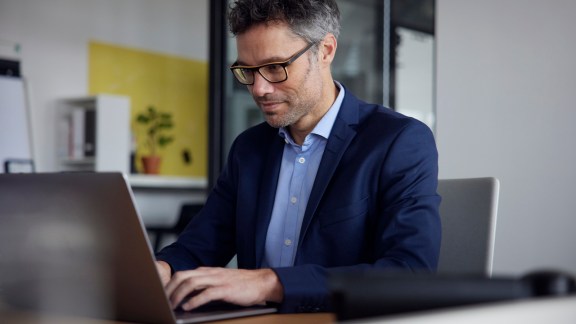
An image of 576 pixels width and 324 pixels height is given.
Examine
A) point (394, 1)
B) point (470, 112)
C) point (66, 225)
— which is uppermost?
point (394, 1)

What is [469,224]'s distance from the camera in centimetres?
148

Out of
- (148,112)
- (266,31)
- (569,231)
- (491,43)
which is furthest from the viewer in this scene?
(148,112)

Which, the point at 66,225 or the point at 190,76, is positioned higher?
the point at 190,76

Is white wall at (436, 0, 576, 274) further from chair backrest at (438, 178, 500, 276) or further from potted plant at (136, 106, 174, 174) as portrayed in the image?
potted plant at (136, 106, 174, 174)

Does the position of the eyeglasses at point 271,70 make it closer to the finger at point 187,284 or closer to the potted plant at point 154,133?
the finger at point 187,284

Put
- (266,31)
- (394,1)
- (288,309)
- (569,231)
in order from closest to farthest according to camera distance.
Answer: (288,309) < (266,31) < (569,231) < (394,1)

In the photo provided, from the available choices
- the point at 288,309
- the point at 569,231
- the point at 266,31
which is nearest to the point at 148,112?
the point at 569,231

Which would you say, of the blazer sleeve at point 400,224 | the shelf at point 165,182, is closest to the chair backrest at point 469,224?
the blazer sleeve at point 400,224

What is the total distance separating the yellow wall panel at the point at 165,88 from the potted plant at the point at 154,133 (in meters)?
0.06

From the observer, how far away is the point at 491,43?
10.4 ft

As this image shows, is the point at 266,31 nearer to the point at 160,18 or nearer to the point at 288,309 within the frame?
the point at 288,309

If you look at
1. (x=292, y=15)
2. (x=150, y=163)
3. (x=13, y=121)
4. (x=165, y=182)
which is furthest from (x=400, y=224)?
(x=150, y=163)

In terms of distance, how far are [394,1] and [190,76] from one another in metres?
3.21

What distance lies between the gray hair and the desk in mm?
736
